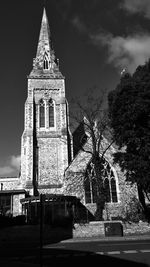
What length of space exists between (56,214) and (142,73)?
1697cm

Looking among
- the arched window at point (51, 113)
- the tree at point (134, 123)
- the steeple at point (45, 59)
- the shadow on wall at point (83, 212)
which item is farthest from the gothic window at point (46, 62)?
the shadow on wall at point (83, 212)

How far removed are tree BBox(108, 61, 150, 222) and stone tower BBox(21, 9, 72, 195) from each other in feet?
31.4

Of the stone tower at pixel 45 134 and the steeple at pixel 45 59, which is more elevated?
the steeple at pixel 45 59

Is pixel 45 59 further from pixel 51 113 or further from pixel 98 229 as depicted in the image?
pixel 98 229

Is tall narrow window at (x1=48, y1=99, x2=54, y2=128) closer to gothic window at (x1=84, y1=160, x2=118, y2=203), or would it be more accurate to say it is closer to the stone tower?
the stone tower

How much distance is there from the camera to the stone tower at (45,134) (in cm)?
2922

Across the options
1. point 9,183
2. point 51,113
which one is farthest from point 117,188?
point 9,183

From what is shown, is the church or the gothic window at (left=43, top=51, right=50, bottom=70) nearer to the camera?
the church

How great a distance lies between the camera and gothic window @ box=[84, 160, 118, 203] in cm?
2766

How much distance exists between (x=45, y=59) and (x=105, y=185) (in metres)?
23.0

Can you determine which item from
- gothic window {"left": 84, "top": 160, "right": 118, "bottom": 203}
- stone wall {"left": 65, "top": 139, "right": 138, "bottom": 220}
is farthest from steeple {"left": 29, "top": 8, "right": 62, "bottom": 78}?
gothic window {"left": 84, "top": 160, "right": 118, "bottom": 203}

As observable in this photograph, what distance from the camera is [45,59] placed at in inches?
1535

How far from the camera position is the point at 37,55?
3962 cm

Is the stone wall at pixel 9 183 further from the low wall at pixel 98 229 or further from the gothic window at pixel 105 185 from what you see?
the low wall at pixel 98 229
